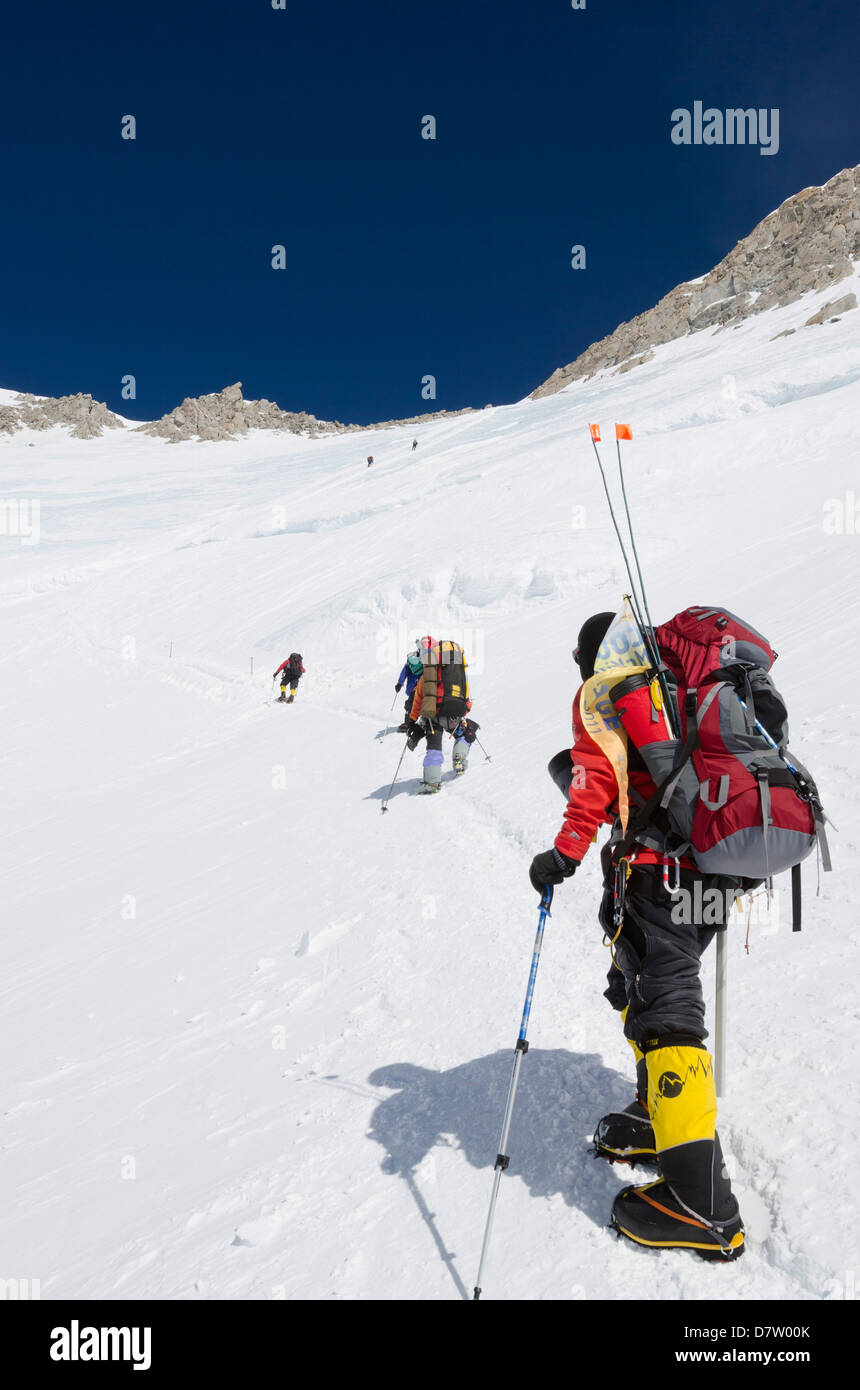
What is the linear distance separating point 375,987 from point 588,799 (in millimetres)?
2745

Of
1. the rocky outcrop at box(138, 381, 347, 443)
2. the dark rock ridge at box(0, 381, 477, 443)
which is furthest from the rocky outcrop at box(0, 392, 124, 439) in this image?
the rocky outcrop at box(138, 381, 347, 443)

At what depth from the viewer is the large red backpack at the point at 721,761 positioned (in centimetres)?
246

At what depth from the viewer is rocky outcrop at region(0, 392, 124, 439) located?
108625mm

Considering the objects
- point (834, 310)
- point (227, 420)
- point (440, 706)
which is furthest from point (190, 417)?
point (440, 706)

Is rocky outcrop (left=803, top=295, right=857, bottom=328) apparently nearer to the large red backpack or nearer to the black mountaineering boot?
the large red backpack

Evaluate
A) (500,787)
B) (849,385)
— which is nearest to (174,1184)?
(500,787)

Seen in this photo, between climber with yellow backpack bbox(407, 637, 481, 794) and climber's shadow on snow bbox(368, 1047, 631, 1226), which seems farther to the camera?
climber with yellow backpack bbox(407, 637, 481, 794)

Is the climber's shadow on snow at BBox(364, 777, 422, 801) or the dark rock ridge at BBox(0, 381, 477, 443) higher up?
the dark rock ridge at BBox(0, 381, 477, 443)

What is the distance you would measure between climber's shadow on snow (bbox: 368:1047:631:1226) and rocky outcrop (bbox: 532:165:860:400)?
218ft

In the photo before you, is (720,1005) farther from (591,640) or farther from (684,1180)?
(591,640)

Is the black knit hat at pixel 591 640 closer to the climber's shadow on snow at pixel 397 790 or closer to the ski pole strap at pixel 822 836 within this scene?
the ski pole strap at pixel 822 836

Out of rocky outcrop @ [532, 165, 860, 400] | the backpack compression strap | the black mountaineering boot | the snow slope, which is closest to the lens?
the black mountaineering boot

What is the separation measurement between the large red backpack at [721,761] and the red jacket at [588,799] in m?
0.11

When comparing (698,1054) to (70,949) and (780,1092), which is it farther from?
(70,949)
